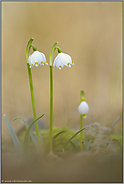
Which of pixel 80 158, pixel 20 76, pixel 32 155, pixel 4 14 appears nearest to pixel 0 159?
pixel 32 155

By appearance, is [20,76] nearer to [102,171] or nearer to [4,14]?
[4,14]

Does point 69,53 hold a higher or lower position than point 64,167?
higher

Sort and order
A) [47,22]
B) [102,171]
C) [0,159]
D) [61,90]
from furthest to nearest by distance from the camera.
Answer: [61,90] → [47,22] → [0,159] → [102,171]

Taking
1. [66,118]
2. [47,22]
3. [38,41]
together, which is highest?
[47,22]

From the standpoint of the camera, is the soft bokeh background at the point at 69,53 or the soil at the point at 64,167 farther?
the soft bokeh background at the point at 69,53

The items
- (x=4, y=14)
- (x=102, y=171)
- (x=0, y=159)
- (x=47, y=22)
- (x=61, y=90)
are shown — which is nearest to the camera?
(x=102, y=171)

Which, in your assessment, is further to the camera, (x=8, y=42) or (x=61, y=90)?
(x=61, y=90)

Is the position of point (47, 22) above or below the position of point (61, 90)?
above

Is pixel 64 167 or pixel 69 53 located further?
pixel 69 53
